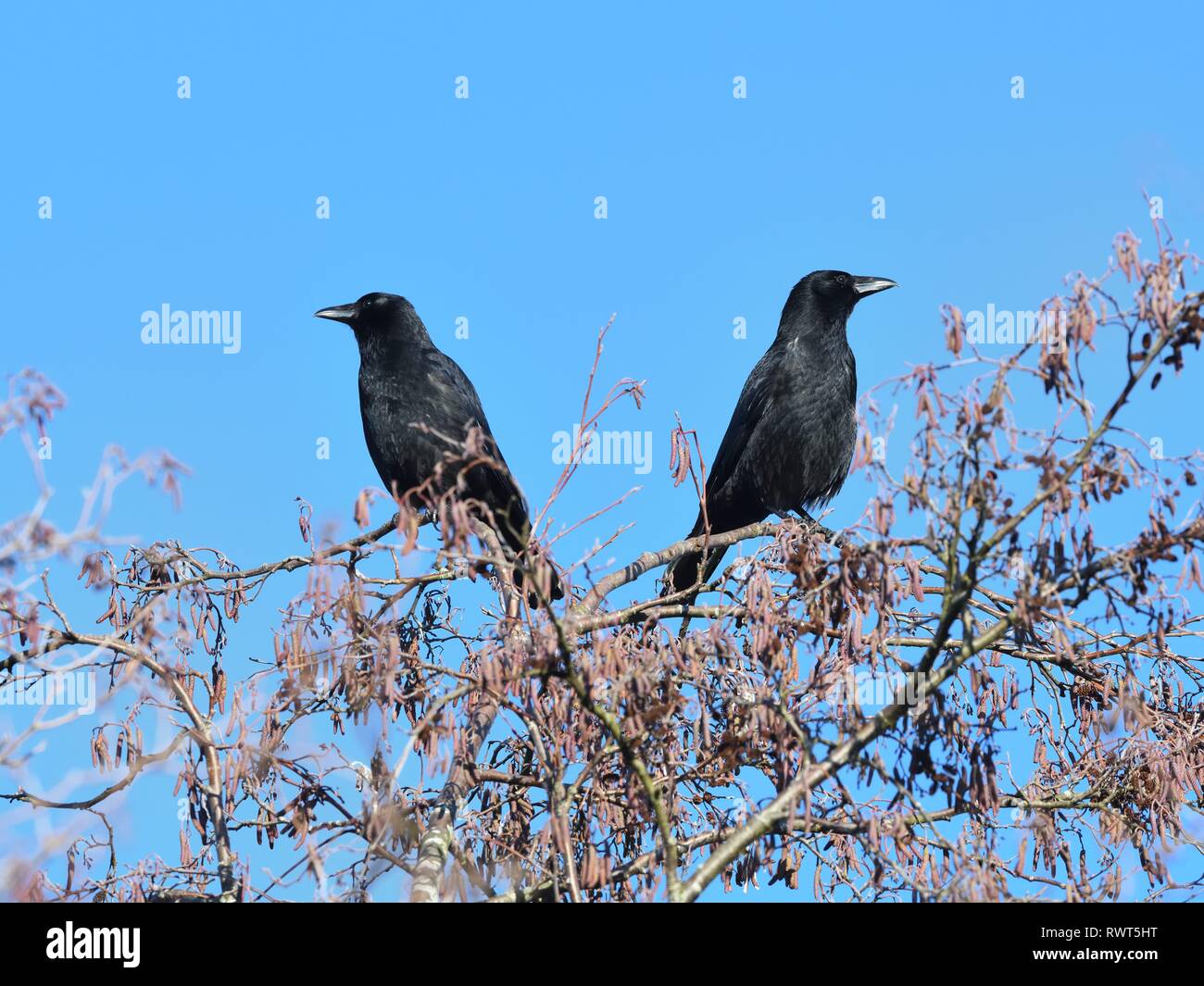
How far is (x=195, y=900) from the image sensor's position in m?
4.77

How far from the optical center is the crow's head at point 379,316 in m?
9.13

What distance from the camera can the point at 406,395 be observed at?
28.5 ft

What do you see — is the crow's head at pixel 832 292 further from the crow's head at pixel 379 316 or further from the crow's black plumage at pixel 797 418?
the crow's head at pixel 379 316

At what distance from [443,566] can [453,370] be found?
329 cm

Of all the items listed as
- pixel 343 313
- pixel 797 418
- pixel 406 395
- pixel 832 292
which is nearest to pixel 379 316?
pixel 343 313

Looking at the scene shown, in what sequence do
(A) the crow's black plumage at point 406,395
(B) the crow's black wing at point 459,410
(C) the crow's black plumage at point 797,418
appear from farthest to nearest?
(C) the crow's black plumage at point 797,418, (A) the crow's black plumage at point 406,395, (B) the crow's black wing at point 459,410

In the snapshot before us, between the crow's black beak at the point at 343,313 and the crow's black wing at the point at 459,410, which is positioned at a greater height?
the crow's black beak at the point at 343,313

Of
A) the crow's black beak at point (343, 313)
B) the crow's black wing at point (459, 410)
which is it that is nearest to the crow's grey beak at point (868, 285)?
the crow's black wing at point (459, 410)

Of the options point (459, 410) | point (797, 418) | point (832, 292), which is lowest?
point (797, 418)

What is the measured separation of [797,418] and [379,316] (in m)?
2.79

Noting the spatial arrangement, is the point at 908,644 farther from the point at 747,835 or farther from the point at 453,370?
the point at 453,370

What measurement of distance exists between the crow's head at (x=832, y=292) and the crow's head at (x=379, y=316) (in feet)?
8.11

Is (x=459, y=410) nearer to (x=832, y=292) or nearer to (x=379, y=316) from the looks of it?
(x=379, y=316)
